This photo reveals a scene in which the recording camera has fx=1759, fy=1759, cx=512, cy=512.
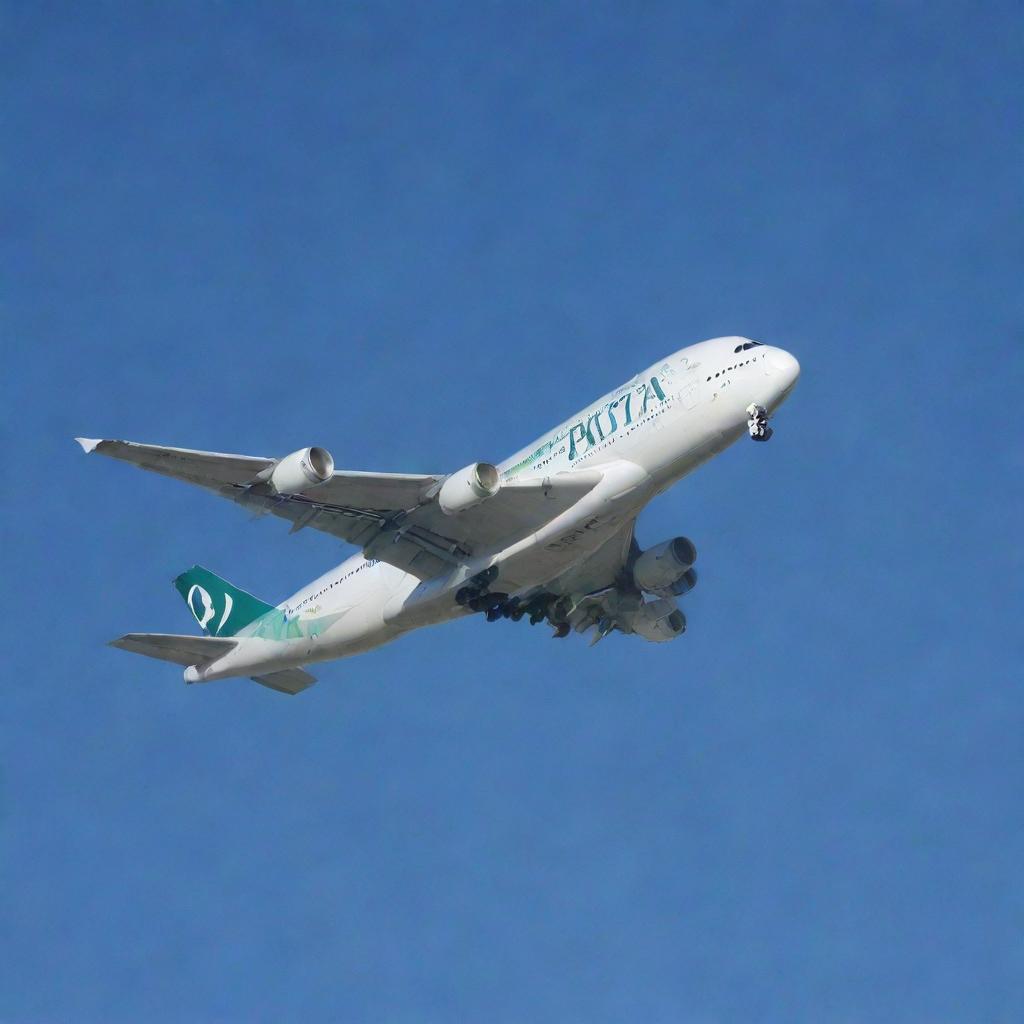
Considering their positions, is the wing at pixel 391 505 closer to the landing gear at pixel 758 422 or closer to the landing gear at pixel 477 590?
the landing gear at pixel 477 590

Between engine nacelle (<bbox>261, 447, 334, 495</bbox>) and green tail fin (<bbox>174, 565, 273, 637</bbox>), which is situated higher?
green tail fin (<bbox>174, 565, 273, 637</bbox>)

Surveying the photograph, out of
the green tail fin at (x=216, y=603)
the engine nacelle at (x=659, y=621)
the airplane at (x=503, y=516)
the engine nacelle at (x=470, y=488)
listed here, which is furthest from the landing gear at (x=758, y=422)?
the green tail fin at (x=216, y=603)

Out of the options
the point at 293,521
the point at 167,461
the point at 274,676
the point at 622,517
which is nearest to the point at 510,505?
the point at 622,517

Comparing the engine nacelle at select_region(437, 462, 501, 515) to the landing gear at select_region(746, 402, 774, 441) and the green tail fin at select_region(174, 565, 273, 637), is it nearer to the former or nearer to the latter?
the landing gear at select_region(746, 402, 774, 441)

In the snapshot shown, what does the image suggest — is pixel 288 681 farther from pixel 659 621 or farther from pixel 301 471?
pixel 301 471

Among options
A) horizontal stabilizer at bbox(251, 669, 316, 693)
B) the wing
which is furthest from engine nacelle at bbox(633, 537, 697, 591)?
horizontal stabilizer at bbox(251, 669, 316, 693)

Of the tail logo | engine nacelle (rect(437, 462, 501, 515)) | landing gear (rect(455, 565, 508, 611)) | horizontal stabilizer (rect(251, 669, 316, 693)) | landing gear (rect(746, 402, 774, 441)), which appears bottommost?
landing gear (rect(455, 565, 508, 611))
